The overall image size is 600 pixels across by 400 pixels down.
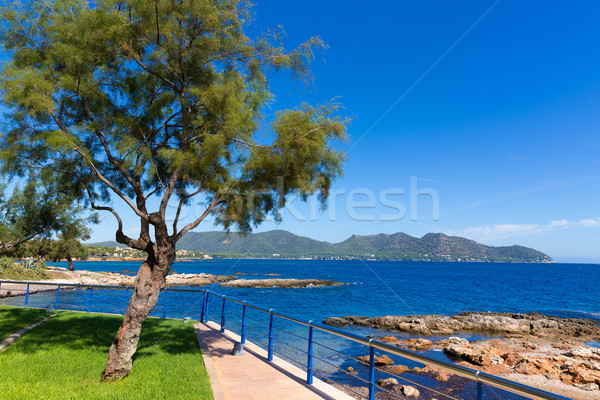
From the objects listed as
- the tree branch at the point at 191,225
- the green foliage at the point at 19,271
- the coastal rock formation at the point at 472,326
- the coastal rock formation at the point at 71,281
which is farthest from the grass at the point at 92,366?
the green foliage at the point at 19,271

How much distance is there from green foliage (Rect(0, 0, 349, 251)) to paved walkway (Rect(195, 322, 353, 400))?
2718mm

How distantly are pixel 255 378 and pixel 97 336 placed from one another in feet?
17.2

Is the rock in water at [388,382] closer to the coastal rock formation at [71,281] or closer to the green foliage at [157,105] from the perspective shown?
the green foliage at [157,105]

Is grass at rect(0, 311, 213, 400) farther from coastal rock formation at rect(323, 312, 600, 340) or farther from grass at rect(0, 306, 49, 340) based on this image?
coastal rock formation at rect(323, 312, 600, 340)

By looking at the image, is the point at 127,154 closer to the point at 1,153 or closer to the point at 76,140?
the point at 76,140

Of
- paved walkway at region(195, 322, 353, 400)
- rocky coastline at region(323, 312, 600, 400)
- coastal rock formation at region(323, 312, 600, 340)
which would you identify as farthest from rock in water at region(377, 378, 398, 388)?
coastal rock formation at region(323, 312, 600, 340)

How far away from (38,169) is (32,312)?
816 centimetres

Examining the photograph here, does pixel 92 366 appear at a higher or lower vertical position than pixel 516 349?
higher

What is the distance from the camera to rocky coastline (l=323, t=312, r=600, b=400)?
13.8 metres

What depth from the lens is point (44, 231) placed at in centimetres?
1681

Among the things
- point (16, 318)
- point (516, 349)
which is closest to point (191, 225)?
point (16, 318)

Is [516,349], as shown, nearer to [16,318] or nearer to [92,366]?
[92,366]

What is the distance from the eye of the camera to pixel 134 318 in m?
6.73

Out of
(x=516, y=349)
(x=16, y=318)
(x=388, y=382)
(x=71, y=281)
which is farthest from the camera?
(x=71, y=281)
